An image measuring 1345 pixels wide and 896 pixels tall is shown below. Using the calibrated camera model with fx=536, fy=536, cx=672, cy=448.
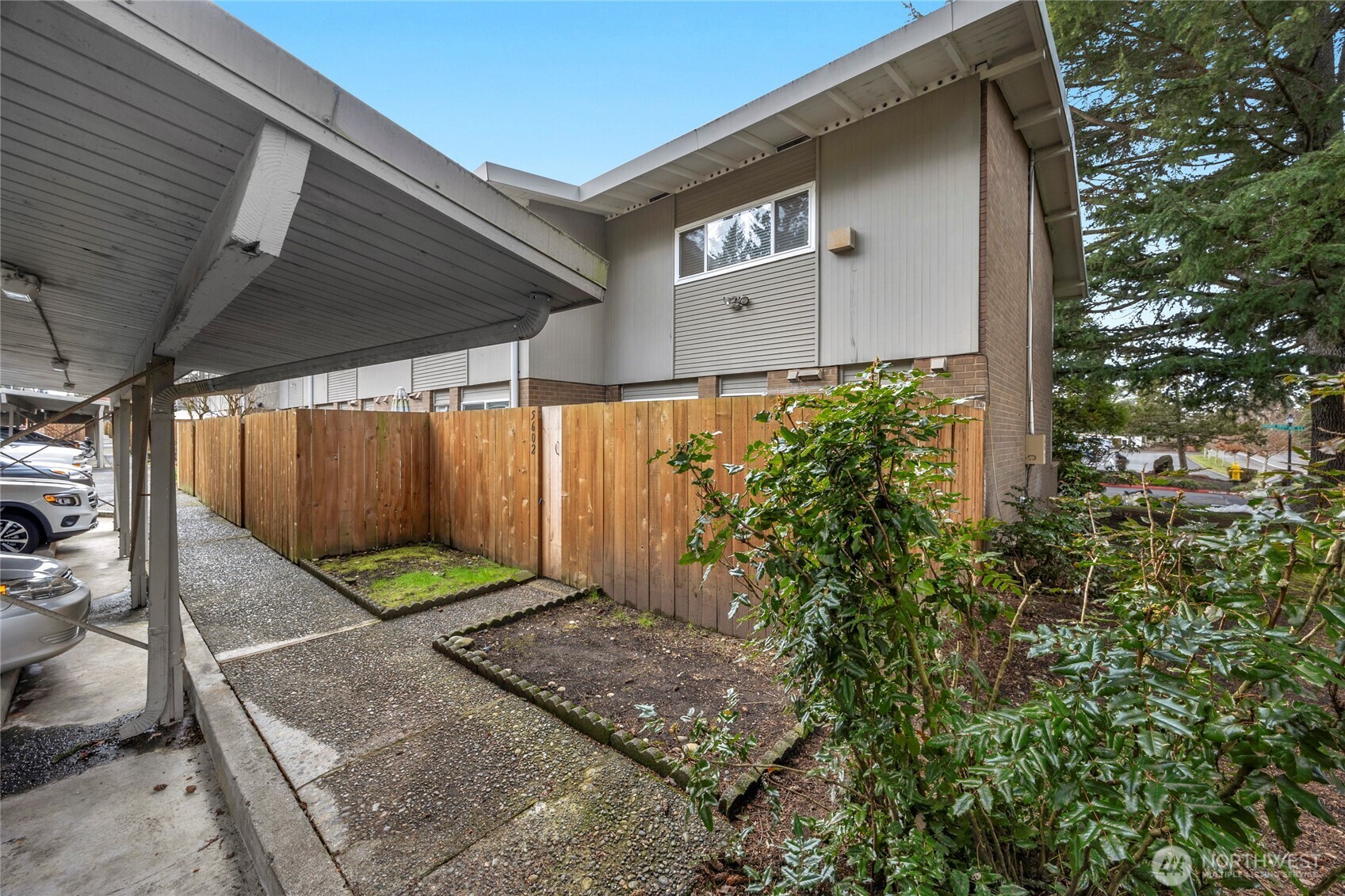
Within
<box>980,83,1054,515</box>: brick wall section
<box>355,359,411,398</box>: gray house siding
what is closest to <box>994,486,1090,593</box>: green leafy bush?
<box>980,83,1054,515</box>: brick wall section

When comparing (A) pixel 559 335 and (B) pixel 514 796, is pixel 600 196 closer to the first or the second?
A: (A) pixel 559 335

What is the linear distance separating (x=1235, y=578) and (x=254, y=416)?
9.50 metres

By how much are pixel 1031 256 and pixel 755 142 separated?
14.6 feet

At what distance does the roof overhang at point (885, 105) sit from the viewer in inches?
208

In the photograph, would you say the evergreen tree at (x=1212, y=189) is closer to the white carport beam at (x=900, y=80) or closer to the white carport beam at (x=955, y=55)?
the white carport beam at (x=955, y=55)

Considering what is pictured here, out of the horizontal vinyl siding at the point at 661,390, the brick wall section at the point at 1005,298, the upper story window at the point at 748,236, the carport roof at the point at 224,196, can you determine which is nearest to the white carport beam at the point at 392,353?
the carport roof at the point at 224,196

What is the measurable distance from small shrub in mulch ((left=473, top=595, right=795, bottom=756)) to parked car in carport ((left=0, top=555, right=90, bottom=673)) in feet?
8.32

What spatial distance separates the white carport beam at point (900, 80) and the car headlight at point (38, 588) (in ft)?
27.5

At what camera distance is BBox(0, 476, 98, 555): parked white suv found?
6.66 metres

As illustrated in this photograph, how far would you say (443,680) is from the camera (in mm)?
3348

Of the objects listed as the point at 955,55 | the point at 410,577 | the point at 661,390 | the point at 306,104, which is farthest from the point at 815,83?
the point at 410,577

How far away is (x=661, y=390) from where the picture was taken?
8969 millimetres

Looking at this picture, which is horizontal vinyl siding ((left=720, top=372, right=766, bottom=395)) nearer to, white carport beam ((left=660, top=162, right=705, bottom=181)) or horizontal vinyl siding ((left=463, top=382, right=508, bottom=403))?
white carport beam ((left=660, top=162, right=705, bottom=181))

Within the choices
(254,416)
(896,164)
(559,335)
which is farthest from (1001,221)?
(254,416)
